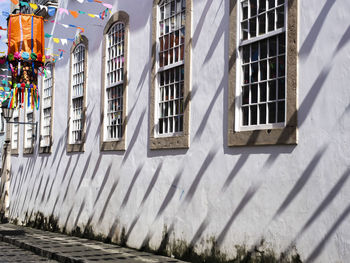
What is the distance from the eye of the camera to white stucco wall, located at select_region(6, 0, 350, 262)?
6480mm

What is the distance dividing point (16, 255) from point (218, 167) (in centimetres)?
452

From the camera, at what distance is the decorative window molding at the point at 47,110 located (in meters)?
15.8

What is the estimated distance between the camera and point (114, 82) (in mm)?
12164

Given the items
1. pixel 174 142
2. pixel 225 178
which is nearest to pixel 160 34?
pixel 174 142

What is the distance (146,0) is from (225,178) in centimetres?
422

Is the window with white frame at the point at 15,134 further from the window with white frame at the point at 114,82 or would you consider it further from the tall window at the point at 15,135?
the window with white frame at the point at 114,82

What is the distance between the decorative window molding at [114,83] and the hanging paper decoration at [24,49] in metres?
1.46

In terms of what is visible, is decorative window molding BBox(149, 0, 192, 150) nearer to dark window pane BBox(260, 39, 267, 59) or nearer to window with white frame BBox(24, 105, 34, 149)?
dark window pane BBox(260, 39, 267, 59)

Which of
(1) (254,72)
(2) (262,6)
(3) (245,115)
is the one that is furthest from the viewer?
(3) (245,115)

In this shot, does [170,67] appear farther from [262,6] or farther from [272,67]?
[272,67]

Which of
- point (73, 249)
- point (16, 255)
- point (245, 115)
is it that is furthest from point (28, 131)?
point (245, 115)

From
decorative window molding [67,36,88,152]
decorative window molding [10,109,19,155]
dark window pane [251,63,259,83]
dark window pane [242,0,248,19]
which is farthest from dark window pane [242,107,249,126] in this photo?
decorative window molding [10,109,19,155]

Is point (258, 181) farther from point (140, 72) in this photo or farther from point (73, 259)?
point (140, 72)

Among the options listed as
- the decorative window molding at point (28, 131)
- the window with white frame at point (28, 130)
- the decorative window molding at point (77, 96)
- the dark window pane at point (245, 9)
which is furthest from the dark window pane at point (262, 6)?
Result: the window with white frame at point (28, 130)
